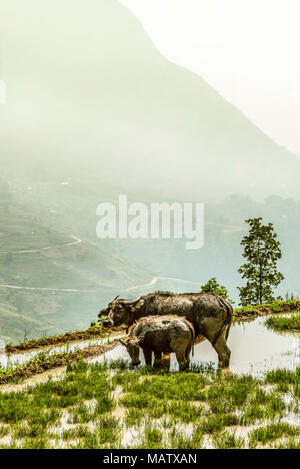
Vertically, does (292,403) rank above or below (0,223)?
below

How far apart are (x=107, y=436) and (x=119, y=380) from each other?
7.81 ft

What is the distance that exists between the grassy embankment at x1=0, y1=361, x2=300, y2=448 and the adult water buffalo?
2.16 ft

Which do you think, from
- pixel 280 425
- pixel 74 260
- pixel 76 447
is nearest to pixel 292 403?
pixel 280 425

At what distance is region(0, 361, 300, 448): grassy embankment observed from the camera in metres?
4.20

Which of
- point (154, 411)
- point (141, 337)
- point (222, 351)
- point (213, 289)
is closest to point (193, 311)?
point (222, 351)

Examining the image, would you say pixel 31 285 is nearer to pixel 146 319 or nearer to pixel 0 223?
pixel 0 223

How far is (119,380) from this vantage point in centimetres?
665

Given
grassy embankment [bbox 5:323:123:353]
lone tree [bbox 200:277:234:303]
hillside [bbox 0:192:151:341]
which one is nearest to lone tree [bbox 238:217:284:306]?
lone tree [bbox 200:277:234:303]

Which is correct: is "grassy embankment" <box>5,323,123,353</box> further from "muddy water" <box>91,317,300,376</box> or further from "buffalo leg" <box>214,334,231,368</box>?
"buffalo leg" <box>214,334,231,368</box>

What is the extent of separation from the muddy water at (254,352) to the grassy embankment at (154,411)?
3.00 feet

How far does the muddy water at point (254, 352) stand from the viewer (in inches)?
302

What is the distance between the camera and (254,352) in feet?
29.5

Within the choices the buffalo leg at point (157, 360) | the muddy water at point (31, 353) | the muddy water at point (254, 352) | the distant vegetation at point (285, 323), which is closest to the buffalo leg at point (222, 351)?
the muddy water at point (254, 352)
